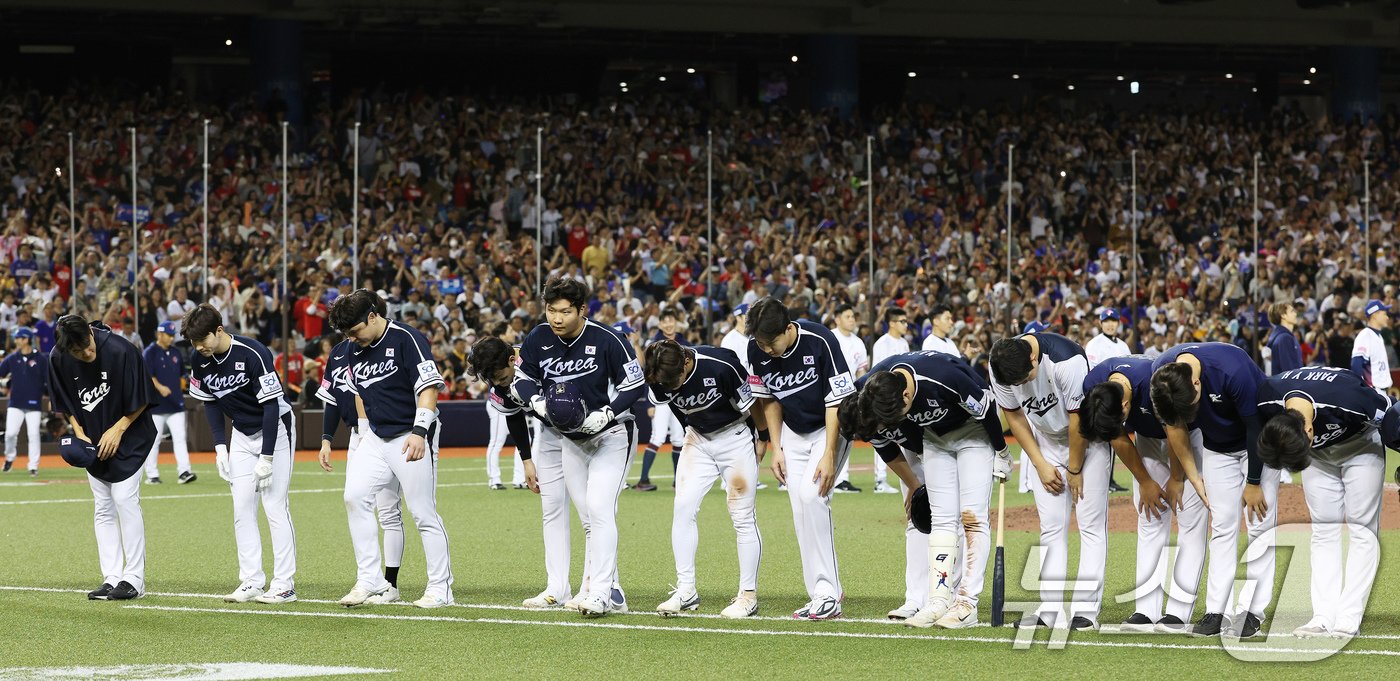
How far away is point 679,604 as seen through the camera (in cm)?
976

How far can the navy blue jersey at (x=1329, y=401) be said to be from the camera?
323 inches

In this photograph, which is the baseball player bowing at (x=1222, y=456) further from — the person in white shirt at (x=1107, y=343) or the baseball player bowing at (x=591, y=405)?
the person in white shirt at (x=1107, y=343)

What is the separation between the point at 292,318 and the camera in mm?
25172

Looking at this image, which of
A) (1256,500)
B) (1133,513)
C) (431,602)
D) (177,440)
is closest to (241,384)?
(431,602)

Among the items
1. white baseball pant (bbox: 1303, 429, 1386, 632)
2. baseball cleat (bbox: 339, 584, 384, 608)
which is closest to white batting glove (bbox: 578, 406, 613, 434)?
baseball cleat (bbox: 339, 584, 384, 608)

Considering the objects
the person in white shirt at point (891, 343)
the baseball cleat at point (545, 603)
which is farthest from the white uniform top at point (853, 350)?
the baseball cleat at point (545, 603)

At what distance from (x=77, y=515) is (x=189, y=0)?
Result: 19.6 meters

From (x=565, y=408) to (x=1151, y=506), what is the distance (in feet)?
10.5

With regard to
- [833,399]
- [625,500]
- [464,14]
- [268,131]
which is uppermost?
[464,14]

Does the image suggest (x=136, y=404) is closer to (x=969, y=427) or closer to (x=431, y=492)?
(x=431, y=492)

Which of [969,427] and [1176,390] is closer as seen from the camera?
[1176,390]

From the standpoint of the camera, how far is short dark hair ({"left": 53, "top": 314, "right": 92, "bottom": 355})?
10.3 metres

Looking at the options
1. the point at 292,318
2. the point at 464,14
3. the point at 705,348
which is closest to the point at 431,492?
the point at 705,348

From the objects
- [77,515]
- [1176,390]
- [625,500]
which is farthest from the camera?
[625,500]
